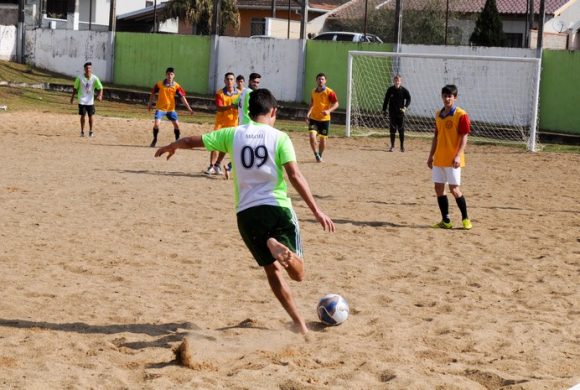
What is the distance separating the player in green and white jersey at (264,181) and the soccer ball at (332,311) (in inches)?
21.7

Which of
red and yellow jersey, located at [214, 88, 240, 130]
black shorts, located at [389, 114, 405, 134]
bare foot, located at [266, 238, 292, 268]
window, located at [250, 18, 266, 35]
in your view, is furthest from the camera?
window, located at [250, 18, 266, 35]

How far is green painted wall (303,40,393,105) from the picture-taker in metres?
33.0

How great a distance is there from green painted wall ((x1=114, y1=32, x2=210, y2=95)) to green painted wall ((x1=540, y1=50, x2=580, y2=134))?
13.6m

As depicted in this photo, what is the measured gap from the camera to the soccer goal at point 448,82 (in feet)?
91.6

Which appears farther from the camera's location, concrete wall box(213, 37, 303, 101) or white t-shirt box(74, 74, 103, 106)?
concrete wall box(213, 37, 303, 101)

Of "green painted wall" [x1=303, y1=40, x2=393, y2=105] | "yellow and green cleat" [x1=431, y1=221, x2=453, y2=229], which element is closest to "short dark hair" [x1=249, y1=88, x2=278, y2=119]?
"yellow and green cleat" [x1=431, y1=221, x2=453, y2=229]

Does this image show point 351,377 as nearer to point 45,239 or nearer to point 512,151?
point 45,239

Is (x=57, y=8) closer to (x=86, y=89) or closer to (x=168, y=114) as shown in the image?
(x=86, y=89)

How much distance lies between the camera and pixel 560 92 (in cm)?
2831

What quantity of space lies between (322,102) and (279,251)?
43.7 ft

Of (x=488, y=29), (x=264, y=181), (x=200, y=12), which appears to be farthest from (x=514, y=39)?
(x=264, y=181)

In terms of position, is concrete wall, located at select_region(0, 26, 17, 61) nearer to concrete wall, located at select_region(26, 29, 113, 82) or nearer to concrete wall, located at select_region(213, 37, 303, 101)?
concrete wall, located at select_region(26, 29, 113, 82)

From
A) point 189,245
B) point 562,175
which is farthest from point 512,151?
point 189,245

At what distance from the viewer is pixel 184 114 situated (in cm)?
3148
